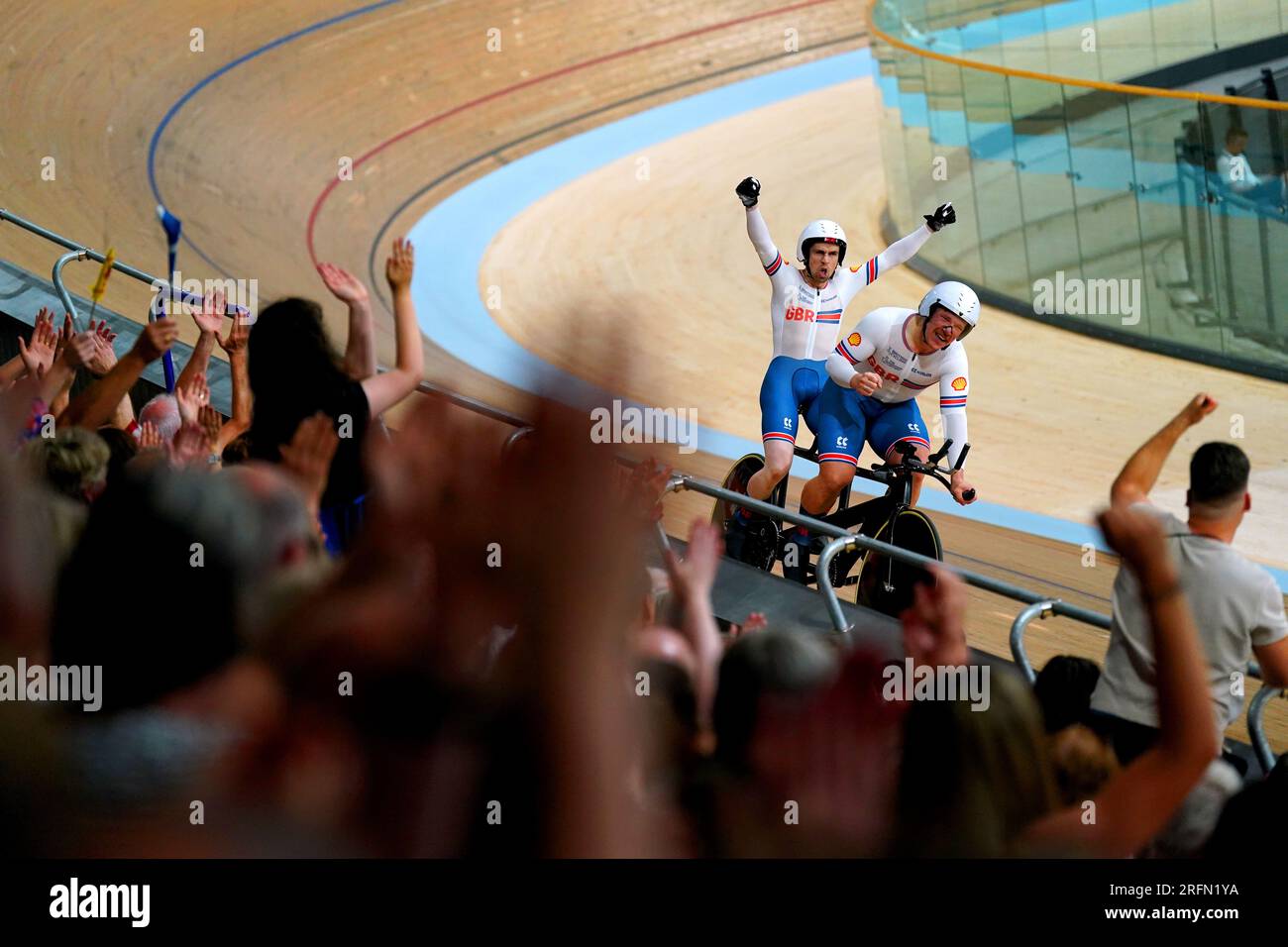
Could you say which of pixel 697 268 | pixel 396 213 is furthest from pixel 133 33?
pixel 697 268

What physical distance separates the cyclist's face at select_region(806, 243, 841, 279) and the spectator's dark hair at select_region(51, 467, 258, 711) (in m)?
3.95

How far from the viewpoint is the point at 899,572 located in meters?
4.02

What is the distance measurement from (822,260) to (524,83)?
23.8 ft

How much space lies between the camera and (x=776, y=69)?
13.1m

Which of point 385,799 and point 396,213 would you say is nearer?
point 385,799

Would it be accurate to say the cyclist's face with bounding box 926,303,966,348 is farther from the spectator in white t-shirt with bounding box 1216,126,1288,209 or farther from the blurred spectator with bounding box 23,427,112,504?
the spectator in white t-shirt with bounding box 1216,126,1288,209

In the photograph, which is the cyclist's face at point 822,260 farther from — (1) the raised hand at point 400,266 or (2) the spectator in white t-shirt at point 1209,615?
(2) the spectator in white t-shirt at point 1209,615

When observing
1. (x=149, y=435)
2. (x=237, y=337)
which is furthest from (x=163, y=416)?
(x=237, y=337)

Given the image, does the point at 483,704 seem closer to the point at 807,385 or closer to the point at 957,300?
the point at 957,300

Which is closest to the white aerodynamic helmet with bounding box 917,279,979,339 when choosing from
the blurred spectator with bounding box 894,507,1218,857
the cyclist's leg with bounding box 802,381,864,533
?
the cyclist's leg with bounding box 802,381,864,533

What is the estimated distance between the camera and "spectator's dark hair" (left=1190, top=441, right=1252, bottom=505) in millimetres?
2363

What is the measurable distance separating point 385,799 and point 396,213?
9422mm

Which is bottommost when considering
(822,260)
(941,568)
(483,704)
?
(483,704)
